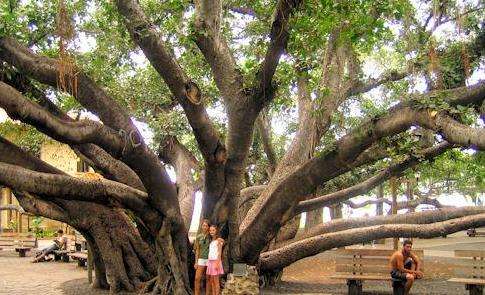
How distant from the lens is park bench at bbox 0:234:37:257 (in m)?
19.5

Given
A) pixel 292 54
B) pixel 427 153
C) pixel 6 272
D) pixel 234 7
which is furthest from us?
pixel 6 272

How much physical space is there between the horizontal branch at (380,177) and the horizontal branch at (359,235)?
0.73 meters

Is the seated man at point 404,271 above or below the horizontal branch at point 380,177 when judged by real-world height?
below

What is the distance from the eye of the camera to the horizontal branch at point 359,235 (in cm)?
958

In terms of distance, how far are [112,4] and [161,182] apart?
2.86m

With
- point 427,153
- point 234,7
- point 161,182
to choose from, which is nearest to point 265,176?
point 234,7

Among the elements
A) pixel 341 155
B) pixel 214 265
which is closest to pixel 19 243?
pixel 214 265

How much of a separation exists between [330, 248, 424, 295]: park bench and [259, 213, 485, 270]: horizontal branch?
64 cm

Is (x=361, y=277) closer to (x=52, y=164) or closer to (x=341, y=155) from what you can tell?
(x=341, y=155)

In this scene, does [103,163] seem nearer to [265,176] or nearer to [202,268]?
[202,268]

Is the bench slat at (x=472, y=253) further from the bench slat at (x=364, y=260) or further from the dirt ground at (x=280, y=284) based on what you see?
the bench slat at (x=364, y=260)

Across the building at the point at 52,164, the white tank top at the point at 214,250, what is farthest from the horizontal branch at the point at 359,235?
the building at the point at 52,164

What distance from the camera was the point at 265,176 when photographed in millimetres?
18922

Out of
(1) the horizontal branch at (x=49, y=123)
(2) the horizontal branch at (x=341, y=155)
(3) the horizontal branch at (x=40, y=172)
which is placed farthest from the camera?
(3) the horizontal branch at (x=40, y=172)
